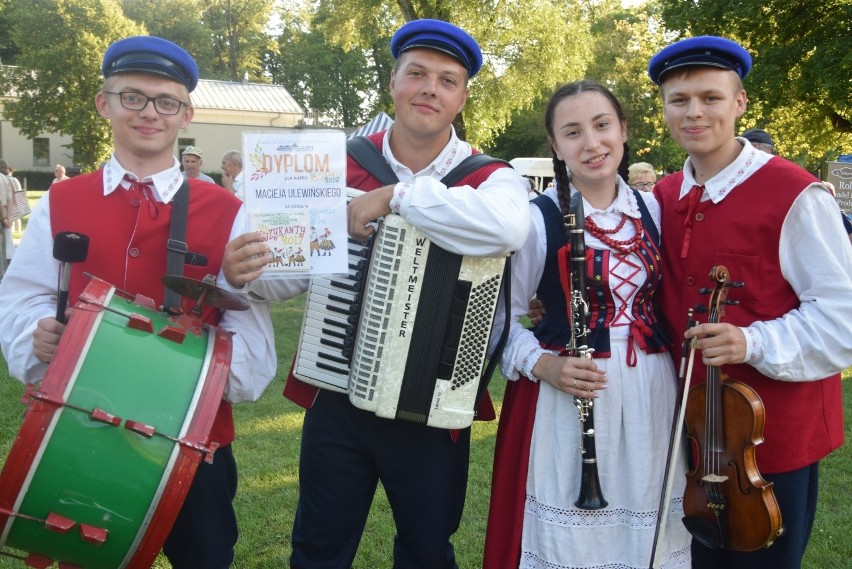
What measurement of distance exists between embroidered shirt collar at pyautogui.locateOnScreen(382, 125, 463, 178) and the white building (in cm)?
4108

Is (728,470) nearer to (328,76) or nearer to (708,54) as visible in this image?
(708,54)

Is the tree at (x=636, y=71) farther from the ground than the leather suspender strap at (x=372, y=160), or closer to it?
farther from the ground

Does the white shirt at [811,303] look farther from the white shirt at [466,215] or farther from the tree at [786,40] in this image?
the tree at [786,40]

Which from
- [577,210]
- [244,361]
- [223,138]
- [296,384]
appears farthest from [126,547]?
[223,138]

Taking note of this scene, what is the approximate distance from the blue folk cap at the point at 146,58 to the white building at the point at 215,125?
41.1 m

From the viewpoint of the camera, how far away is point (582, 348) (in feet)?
8.36

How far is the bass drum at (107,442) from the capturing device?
213cm

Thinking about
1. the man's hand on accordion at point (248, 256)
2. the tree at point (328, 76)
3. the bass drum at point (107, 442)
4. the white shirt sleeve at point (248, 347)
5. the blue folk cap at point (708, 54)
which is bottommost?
the bass drum at point (107, 442)

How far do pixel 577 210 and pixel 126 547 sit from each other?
5.72 feet

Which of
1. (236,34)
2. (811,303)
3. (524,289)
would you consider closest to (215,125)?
(236,34)

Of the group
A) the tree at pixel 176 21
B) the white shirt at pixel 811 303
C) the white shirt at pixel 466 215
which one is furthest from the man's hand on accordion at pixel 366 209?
the tree at pixel 176 21

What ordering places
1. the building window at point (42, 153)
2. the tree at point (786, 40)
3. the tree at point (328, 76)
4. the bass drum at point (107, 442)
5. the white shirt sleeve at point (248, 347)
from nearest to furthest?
the bass drum at point (107, 442), the white shirt sleeve at point (248, 347), the tree at point (786, 40), the building window at point (42, 153), the tree at point (328, 76)

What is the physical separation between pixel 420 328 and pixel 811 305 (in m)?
1.27

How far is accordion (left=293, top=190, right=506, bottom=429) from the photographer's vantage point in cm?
253
